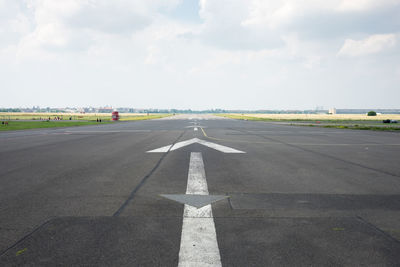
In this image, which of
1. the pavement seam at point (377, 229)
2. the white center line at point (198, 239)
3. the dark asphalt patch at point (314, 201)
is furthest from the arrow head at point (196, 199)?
the pavement seam at point (377, 229)

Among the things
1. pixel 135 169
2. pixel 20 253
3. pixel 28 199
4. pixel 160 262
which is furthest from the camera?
pixel 135 169

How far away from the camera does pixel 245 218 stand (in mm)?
3264

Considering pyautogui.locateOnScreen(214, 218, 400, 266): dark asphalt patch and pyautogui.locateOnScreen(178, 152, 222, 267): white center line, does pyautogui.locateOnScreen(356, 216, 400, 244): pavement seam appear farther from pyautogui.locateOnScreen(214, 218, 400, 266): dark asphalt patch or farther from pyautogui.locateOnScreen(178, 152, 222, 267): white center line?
pyautogui.locateOnScreen(178, 152, 222, 267): white center line

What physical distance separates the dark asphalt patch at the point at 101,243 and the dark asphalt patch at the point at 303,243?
0.63m

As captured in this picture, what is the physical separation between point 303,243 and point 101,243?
2.22 m

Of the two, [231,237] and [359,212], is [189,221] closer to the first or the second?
[231,237]

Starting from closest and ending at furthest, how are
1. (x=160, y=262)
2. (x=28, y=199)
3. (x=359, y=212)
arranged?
(x=160, y=262) → (x=359, y=212) → (x=28, y=199)

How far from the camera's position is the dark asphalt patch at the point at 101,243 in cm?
234

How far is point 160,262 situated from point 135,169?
13.7ft

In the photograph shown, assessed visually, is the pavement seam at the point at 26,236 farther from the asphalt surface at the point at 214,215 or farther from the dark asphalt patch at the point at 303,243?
the dark asphalt patch at the point at 303,243

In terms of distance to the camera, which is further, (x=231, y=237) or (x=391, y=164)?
(x=391, y=164)

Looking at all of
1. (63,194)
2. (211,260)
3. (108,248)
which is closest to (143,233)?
(108,248)

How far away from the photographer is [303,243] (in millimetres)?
2654

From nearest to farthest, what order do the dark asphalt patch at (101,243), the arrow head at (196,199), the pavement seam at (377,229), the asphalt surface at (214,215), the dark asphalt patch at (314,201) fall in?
the dark asphalt patch at (101,243) → the asphalt surface at (214,215) → the pavement seam at (377,229) → the dark asphalt patch at (314,201) → the arrow head at (196,199)
